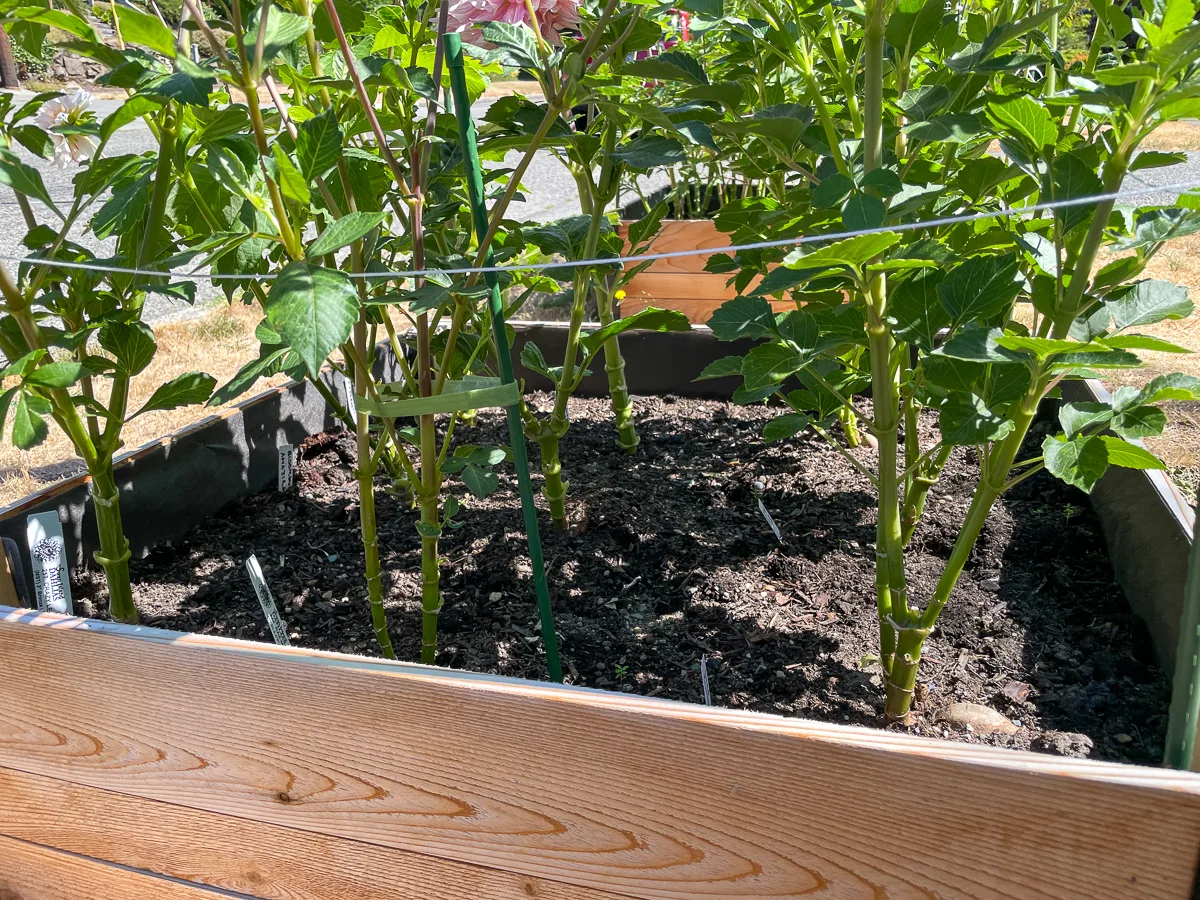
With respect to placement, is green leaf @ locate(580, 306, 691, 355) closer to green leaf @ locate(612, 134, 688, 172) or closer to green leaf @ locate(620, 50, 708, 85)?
green leaf @ locate(612, 134, 688, 172)

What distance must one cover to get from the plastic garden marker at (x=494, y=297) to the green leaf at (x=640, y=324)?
257 millimetres

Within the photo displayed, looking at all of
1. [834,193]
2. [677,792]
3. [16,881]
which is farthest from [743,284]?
[16,881]

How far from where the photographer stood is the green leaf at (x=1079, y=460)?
80cm

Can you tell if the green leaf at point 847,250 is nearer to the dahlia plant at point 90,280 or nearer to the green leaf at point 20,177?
the dahlia plant at point 90,280

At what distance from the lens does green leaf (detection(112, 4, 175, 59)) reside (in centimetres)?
71

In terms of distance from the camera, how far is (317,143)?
0.80 m

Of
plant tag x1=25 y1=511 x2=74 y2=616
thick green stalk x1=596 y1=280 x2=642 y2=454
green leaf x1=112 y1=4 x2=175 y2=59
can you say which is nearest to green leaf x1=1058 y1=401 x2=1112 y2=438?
green leaf x1=112 y1=4 x2=175 y2=59

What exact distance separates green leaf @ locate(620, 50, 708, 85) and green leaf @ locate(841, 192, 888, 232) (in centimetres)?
24

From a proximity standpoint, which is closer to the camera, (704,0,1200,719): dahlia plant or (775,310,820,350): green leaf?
(704,0,1200,719): dahlia plant

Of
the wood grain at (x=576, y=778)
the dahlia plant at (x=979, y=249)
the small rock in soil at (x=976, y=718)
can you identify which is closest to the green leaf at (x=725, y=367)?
the dahlia plant at (x=979, y=249)

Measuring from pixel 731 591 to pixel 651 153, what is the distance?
2.26ft

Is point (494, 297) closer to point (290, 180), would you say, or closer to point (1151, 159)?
point (290, 180)

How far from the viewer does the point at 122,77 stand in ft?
2.76

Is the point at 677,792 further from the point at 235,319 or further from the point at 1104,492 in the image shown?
the point at 235,319
